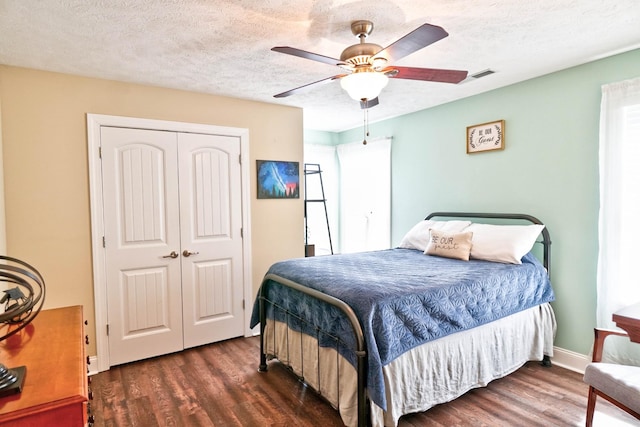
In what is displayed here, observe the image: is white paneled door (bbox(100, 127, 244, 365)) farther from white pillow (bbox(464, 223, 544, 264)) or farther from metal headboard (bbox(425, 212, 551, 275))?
metal headboard (bbox(425, 212, 551, 275))

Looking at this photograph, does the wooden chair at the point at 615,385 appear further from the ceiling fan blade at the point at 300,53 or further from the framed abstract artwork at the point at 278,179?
the framed abstract artwork at the point at 278,179

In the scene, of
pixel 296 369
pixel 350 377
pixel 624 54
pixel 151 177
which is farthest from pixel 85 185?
pixel 624 54

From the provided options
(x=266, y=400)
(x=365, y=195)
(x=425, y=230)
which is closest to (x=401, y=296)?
(x=266, y=400)

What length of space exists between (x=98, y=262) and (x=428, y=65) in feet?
10.3

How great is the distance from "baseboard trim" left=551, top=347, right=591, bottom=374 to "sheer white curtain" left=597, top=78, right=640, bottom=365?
25 cm

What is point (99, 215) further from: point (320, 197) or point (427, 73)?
point (320, 197)

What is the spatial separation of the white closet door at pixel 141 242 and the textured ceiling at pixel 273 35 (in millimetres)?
610

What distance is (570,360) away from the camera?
9.59ft

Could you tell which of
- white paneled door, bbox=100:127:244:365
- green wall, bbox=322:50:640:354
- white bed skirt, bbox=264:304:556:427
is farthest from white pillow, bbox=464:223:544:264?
white paneled door, bbox=100:127:244:365

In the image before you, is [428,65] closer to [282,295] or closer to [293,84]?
[293,84]

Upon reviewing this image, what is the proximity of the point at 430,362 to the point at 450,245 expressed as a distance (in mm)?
1249

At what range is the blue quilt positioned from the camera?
1.96m

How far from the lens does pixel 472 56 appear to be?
8.59ft

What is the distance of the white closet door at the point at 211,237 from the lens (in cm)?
337
